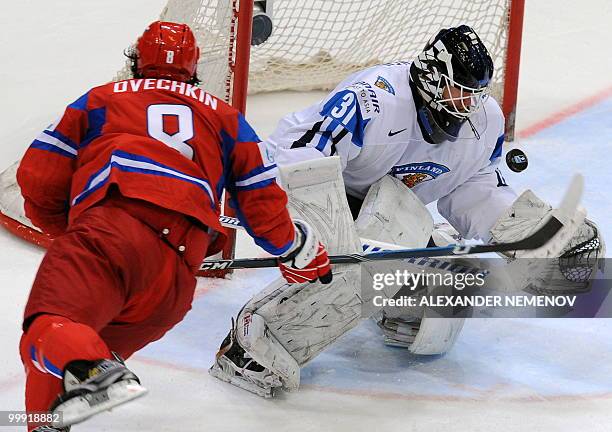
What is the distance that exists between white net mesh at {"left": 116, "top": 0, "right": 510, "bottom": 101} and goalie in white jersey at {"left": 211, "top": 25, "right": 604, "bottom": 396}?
137 centimetres

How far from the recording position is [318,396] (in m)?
3.34

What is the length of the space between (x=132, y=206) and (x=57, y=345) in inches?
15.5

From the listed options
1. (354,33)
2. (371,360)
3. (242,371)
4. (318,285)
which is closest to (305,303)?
(318,285)

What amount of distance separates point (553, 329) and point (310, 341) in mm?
927

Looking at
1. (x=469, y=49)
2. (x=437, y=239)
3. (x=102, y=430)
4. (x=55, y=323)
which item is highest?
(x=469, y=49)

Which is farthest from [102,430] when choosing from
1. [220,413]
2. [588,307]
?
[588,307]

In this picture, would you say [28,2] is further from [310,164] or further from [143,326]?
[143,326]

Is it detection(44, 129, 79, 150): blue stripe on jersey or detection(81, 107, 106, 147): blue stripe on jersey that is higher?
detection(81, 107, 106, 147): blue stripe on jersey

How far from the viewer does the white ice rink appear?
3.21m

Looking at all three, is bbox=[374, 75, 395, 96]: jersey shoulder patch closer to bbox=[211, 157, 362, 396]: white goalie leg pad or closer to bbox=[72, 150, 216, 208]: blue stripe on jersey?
bbox=[211, 157, 362, 396]: white goalie leg pad

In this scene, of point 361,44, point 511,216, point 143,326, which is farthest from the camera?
point 361,44

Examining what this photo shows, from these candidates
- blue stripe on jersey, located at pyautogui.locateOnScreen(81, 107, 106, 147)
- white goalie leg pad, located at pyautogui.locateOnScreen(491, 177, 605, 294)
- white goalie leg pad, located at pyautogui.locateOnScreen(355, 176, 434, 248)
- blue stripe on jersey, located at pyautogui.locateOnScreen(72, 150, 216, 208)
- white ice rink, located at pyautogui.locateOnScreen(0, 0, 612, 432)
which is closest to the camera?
blue stripe on jersey, located at pyautogui.locateOnScreen(72, 150, 216, 208)

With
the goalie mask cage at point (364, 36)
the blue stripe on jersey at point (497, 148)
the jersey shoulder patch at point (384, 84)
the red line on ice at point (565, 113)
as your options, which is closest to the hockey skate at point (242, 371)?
the jersey shoulder patch at point (384, 84)

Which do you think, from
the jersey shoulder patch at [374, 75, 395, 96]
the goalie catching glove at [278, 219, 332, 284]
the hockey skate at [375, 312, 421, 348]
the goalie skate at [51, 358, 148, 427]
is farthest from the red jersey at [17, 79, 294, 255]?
the hockey skate at [375, 312, 421, 348]
